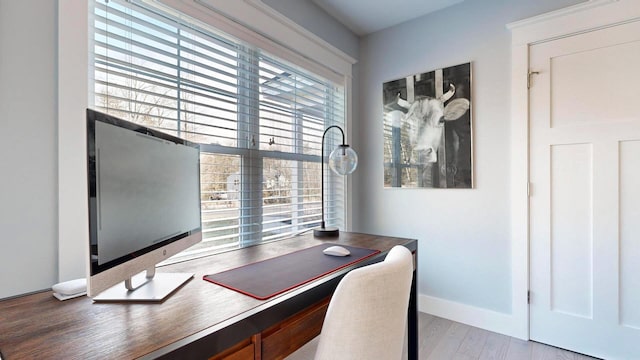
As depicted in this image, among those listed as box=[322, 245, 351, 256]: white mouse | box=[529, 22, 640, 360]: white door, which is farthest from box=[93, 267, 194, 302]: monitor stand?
box=[529, 22, 640, 360]: white door

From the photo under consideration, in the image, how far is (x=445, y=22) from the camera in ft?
7.64

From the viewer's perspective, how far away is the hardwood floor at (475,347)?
5.94 feet

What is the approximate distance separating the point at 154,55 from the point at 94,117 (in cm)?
88

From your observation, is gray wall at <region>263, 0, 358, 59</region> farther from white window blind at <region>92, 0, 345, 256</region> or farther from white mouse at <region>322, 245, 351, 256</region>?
white mouse at <region>322, 245, 351, 256</region>

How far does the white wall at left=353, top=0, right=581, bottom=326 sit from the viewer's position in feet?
6.86

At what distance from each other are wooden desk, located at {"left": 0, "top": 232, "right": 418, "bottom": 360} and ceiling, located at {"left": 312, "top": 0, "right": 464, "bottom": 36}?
2137 millimetres

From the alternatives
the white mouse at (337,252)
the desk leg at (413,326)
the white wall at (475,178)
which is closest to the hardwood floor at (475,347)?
the white wall at (475,178)

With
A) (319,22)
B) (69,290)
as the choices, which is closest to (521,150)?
(319,22)

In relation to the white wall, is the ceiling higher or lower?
higher

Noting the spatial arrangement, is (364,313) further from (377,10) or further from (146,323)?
(377,10)

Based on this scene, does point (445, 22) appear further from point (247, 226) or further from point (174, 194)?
point (174, 194)

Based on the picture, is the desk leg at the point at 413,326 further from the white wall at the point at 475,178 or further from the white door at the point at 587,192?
the white door at the point at 587,192

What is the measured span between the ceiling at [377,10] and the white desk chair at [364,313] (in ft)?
6.95

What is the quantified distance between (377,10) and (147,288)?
245 cm
